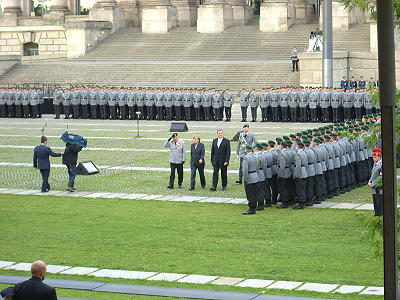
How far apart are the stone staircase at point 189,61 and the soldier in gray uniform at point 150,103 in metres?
8.46

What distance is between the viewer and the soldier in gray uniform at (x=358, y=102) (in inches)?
1508

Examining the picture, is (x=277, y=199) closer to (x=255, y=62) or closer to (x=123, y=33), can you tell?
(x=255, y=62)

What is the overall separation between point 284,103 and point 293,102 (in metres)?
0.41

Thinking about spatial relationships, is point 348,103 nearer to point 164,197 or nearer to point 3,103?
point 3,103

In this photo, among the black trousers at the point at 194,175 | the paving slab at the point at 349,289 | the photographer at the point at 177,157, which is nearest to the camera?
the paving slab at the point at 349,289

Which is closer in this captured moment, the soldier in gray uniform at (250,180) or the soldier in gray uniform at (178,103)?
the soldier in gray uniform at (250,180)

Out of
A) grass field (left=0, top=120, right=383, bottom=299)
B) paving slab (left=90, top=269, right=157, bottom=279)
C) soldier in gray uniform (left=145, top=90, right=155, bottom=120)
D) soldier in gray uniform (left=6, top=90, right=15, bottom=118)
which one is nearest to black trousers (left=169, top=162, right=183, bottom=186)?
grass field (left=0, top=120, right=383, bottom=299)

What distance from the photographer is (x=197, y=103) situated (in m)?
41.6

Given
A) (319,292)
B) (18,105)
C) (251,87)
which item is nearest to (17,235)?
(319,292)

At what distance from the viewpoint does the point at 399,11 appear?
39.1 ft

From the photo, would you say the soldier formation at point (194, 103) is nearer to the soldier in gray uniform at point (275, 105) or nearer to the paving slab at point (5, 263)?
the soldier in gray uniform at point (275, 105)

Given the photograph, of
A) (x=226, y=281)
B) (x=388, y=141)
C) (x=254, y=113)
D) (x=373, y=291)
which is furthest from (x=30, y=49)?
(x=388, y=141)

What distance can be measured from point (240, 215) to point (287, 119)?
793 inches

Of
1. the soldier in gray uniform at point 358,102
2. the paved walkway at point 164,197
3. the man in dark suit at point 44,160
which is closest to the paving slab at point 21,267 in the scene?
the paved walkway at point 164,197
